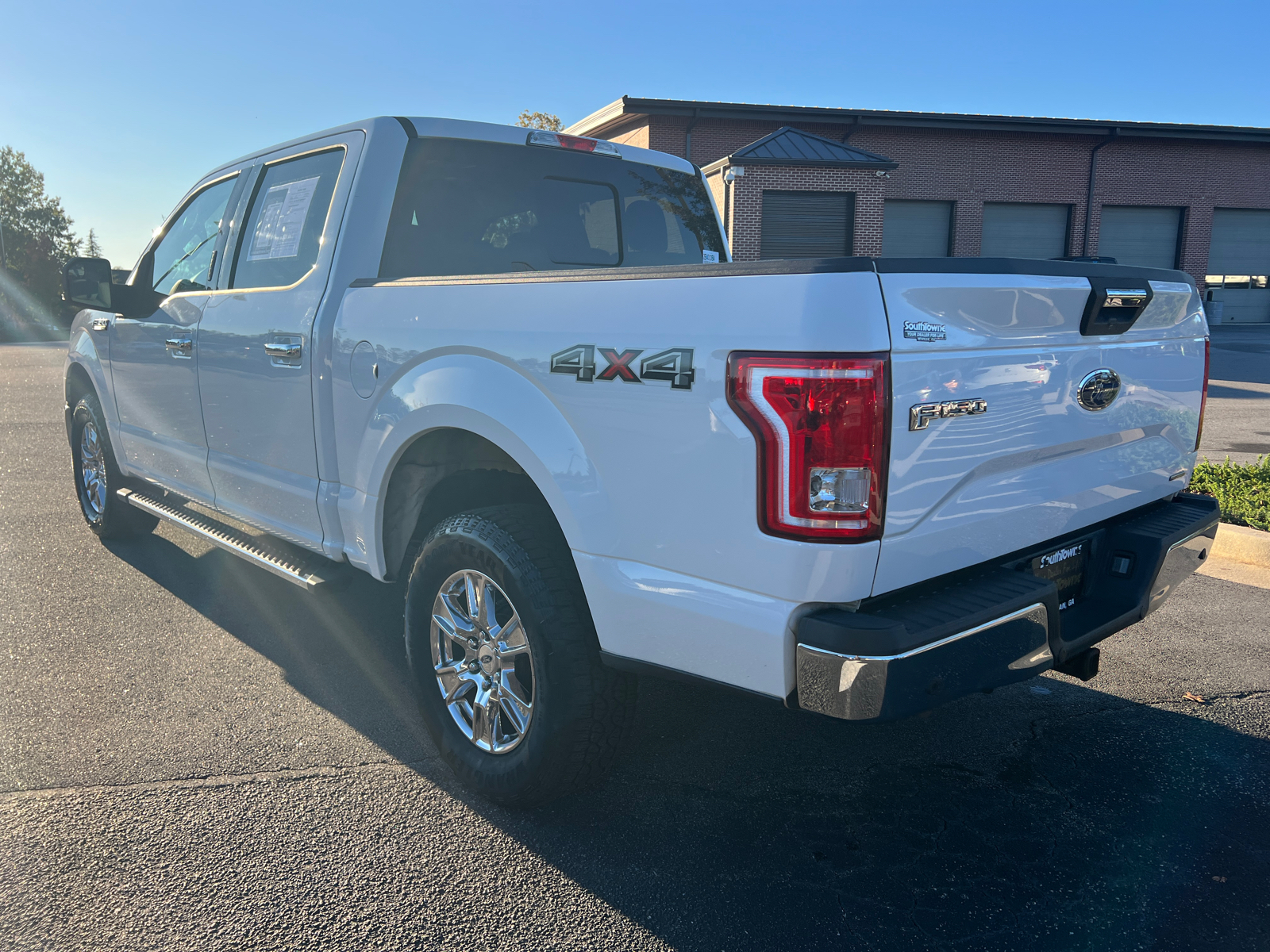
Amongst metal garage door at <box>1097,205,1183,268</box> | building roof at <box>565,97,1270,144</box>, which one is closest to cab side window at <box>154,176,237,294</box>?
building roof at <box>565,97,1270,144</box>

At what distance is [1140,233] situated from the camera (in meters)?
30.8

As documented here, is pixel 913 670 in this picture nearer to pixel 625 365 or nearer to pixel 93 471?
pixel 625 365

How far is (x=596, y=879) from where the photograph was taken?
2512mm

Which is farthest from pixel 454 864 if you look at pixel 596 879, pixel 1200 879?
pixel 1200 879

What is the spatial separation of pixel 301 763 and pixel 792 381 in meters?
2.21

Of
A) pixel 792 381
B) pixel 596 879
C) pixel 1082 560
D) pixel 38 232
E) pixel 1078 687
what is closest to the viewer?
pixel 792 381

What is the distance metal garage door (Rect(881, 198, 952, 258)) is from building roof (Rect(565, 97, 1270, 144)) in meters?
2.29

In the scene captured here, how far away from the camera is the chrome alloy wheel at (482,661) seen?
2.79 metres

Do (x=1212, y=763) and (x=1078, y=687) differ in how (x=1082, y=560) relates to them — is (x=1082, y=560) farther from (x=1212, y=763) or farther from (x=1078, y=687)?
(x=1078, y=687)

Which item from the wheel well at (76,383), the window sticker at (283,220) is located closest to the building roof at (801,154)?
the wheel well at (76,383)

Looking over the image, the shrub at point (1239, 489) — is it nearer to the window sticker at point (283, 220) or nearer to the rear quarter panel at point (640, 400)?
the rear quarter panel at point (640, 400)

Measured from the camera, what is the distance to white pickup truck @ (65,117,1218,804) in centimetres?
200

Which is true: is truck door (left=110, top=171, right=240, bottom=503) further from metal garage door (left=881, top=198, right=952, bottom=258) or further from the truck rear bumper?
→ metal garage door (left=881, top=198, right=952, bottom=258)

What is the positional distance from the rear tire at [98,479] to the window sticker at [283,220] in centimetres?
206
